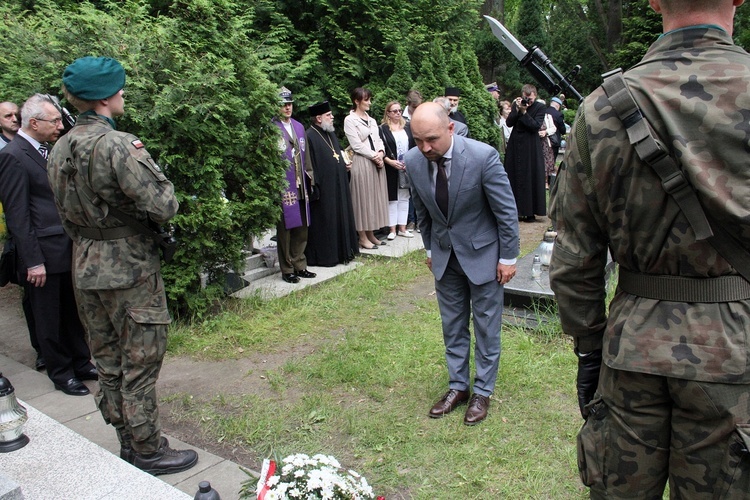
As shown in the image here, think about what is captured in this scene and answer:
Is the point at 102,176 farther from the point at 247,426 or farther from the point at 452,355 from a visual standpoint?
the point at 452,355

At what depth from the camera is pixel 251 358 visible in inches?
202

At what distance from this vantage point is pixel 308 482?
7.43 feet

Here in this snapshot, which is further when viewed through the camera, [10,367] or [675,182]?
[10,367]

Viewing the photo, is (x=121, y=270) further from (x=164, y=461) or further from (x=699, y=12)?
(x=699, y=12)

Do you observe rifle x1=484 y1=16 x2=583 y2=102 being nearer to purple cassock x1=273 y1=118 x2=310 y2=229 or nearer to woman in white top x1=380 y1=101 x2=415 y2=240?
purple cassock x1=273 y1=118 x2=310 y2=229

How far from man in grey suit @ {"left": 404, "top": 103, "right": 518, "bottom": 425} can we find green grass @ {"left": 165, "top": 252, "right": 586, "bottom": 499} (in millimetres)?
292

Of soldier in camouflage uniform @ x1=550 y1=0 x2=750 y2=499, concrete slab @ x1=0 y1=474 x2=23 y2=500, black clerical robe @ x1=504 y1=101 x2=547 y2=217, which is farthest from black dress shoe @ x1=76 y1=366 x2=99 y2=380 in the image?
black clerical robe @ x1=504 y1=101 x2=547 y2=217

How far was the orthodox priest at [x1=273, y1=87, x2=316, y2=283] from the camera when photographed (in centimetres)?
684

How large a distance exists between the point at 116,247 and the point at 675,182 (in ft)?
8.96

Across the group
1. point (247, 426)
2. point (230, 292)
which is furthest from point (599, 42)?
point (247, 426)

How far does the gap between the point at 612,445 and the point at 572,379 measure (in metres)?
2.62

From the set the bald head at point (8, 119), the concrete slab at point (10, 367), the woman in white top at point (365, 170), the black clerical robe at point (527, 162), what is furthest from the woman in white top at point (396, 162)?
the concrete slab at point (10, 367)

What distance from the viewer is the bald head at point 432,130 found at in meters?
3.55

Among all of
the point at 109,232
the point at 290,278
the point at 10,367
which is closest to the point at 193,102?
the point at 109,232
